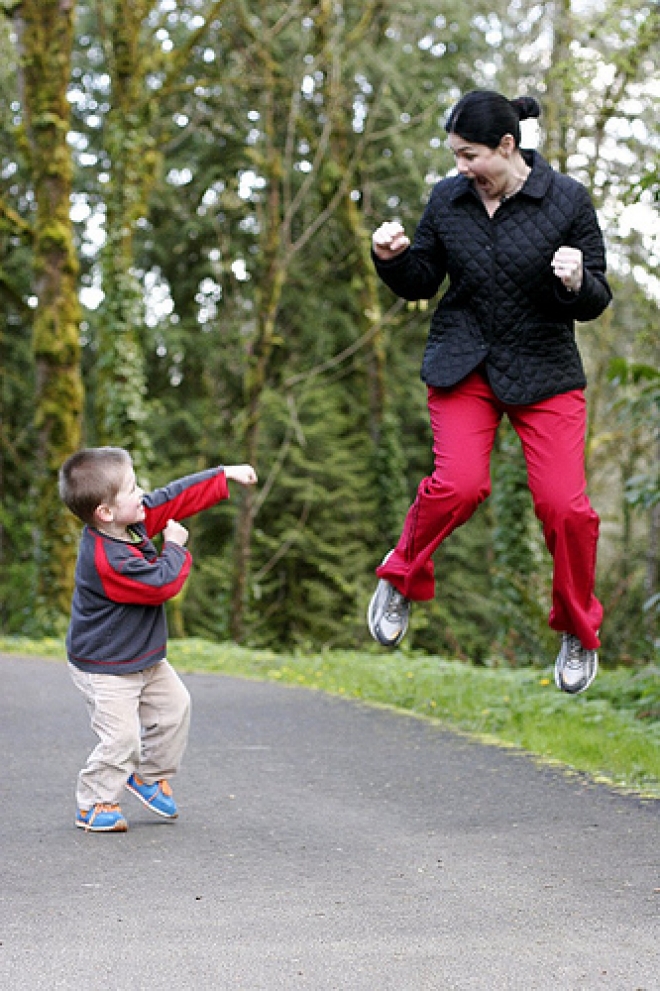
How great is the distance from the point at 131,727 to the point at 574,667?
6.06ft

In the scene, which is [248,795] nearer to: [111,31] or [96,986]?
[96,986]

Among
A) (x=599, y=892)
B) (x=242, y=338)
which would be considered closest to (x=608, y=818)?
(x=599, y=892)

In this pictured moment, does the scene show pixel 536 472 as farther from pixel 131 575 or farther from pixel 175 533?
pixel 131 575

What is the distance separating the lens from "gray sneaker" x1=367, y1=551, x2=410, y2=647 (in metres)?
5.56

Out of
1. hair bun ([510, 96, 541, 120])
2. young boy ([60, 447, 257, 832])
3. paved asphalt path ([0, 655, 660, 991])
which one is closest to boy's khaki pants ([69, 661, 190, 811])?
young boy ([60, 447, 257, 832])

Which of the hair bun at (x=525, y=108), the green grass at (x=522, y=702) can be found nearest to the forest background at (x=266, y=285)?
the green grass at (x=522, y=702)

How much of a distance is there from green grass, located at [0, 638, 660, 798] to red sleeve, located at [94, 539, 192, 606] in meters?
2.38

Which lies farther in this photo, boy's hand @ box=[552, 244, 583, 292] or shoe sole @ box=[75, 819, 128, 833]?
shoe sole @ box=[75, 819, 128, 833]

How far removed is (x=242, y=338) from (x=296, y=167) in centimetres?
339

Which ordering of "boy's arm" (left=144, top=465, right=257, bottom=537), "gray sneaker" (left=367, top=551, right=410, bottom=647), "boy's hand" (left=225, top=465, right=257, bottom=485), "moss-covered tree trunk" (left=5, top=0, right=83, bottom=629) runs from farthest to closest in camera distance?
"moss-covered tree trunk" (left=5, top=0, right=83, bottom=629) → "gray sneaker" (left=367, top=551, right=410, bottom=647) → "boy's arm" (left=144, top=465, right=257, bottom=537) → "boy's hand" (left=225, top=465, right=257, bottom=485)

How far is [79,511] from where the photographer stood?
5.14 m

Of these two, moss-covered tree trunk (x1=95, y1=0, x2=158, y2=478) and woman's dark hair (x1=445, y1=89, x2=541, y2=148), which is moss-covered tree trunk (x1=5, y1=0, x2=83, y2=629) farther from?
woman's dark hair (x1=445, y1=89, x2=541, y2=148)

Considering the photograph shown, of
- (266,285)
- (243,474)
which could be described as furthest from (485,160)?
(266,285)

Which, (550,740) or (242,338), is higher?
(242,338)
